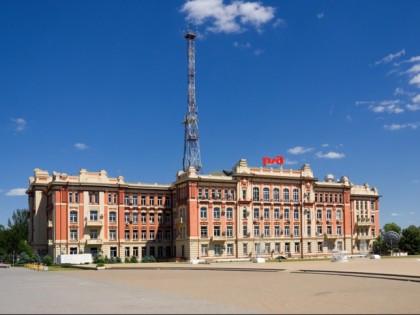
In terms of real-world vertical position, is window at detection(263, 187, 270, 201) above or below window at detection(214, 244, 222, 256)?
above

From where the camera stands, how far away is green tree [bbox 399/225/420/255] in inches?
4520

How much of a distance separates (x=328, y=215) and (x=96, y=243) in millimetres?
48479

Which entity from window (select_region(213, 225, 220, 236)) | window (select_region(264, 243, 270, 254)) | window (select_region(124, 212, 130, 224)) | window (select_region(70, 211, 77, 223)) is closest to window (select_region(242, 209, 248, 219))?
window (select_region(213, 225, 220, 236))

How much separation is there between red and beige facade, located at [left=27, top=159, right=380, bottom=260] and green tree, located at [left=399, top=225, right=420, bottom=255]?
12.2m

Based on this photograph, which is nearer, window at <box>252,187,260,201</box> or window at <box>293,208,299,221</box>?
window at <box>252,187,260,201</box>

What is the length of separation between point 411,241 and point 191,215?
50.4 m

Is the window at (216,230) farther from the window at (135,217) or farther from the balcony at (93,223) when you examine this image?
the balcony at (93,223)

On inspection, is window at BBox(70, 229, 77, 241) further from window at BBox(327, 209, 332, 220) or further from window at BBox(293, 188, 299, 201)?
window at BBox(327, 209, 332, 220)

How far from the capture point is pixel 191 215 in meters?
97.2

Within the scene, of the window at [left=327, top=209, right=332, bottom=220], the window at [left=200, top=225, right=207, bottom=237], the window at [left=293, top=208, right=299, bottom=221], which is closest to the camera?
the window at [left=200, top=225, right=207, bottom=237]

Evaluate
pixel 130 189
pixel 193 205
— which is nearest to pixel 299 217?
pixel 193 205

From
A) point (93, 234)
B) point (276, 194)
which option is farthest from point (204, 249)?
point (93, 234)

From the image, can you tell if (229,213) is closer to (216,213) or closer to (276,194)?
(216,213)

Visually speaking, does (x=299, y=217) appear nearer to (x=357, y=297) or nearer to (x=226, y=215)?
(x=226, y=215)
